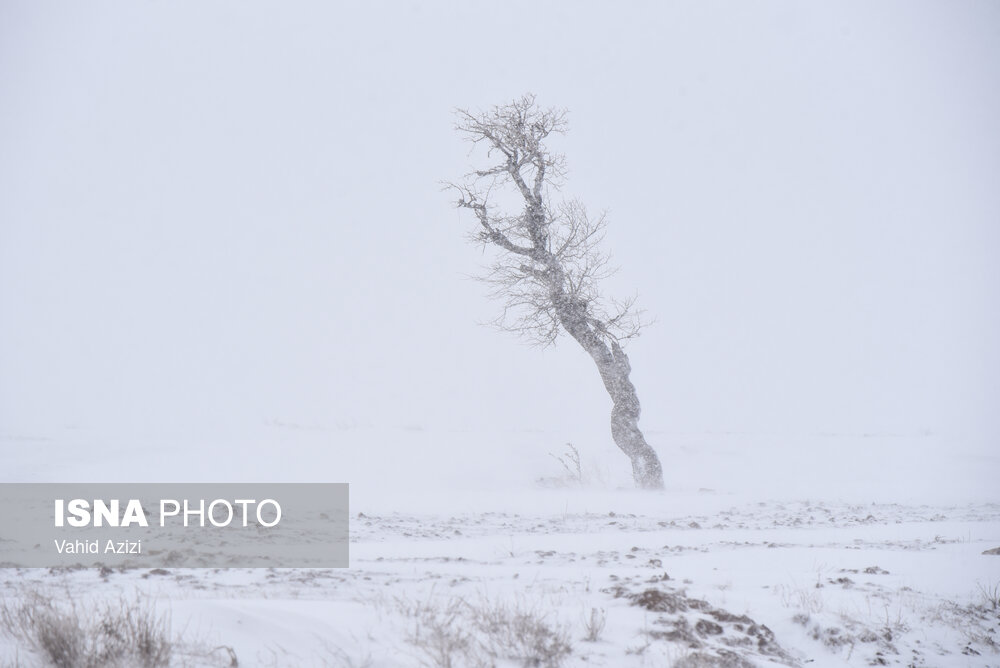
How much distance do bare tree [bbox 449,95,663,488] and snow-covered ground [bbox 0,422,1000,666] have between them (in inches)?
103

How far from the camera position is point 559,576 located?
619 cm

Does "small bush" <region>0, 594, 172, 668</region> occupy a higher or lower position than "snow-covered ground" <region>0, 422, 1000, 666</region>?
higher

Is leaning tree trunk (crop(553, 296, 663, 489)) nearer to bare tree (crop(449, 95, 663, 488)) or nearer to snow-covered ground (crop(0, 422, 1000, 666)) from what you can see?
bare tree (crop(449, 95, 663, 488))

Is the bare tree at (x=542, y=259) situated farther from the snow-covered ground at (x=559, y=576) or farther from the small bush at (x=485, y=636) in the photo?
the small bush at (x=485, y=636)

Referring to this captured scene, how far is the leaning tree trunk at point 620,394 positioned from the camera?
1616 cm

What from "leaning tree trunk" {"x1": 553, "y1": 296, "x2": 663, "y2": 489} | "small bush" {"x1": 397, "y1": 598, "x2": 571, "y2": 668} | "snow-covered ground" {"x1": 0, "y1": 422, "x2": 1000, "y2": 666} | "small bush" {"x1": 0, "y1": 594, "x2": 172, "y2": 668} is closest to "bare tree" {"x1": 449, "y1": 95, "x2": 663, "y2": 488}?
"leaning tree trunk" {"x1": 553, "y1": 296, "x2": 663, "y2": 489}

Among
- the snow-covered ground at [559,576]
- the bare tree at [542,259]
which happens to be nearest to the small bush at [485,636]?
the snow-covered ground at [559,576]

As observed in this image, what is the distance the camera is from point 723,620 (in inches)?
199

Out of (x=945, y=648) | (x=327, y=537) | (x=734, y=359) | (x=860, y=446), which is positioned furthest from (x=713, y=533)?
(x=734, y=359)

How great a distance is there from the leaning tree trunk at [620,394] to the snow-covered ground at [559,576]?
103 centimetres

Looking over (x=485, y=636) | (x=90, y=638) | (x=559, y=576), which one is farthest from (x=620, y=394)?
(x=90, y=638)

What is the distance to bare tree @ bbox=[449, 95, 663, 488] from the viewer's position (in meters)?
16.0

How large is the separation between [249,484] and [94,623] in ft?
30.2

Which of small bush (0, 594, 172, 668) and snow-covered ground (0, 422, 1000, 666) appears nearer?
small bush (0, 594, 172, 668)
